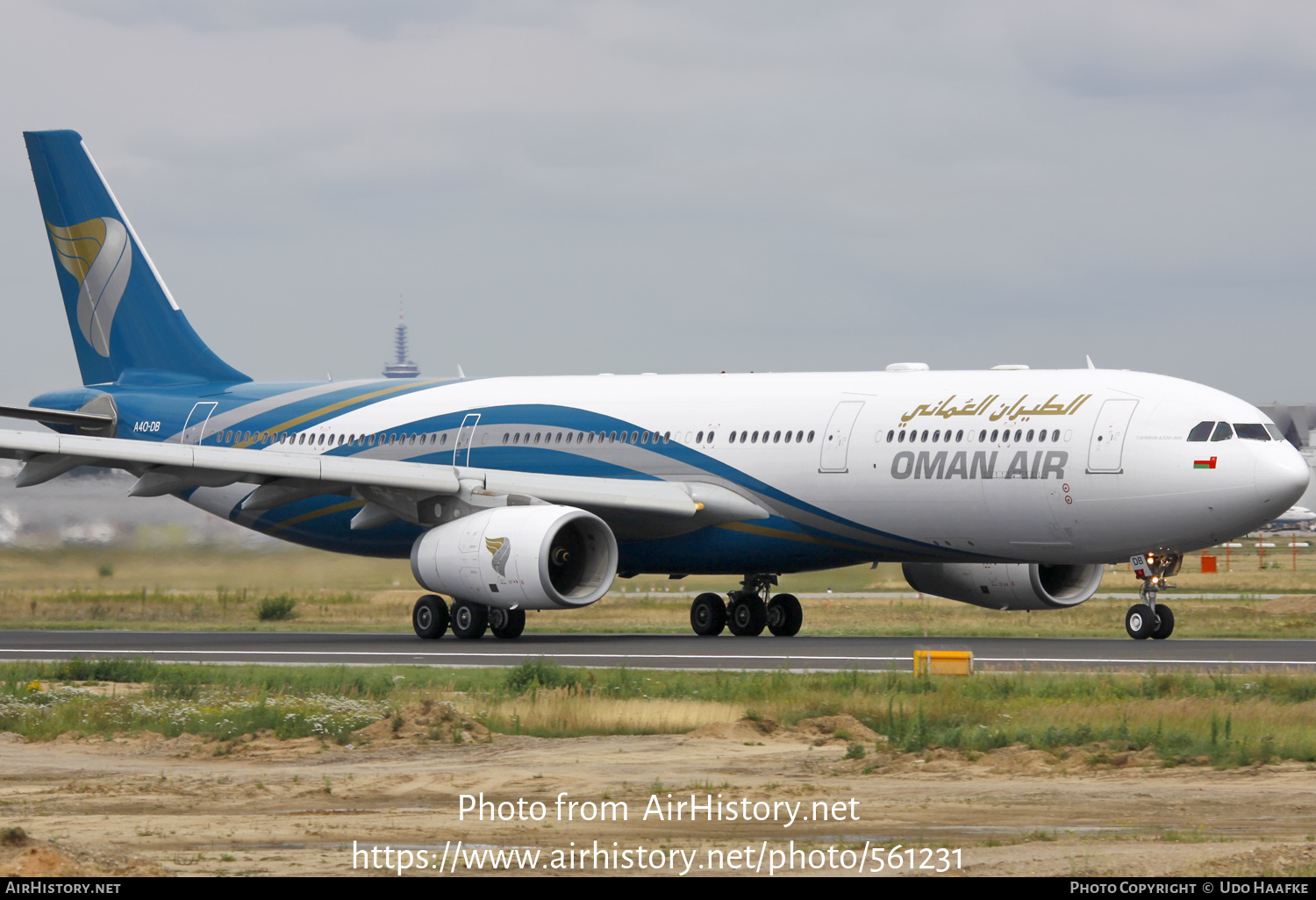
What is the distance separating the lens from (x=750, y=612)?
30.9 meters

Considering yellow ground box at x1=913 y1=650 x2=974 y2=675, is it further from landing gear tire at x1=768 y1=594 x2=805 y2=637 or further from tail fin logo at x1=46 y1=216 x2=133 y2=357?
tail fin logo at x1=46 y1=216 x2=133 y2=357

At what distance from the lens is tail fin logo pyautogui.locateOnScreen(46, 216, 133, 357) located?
36875mm

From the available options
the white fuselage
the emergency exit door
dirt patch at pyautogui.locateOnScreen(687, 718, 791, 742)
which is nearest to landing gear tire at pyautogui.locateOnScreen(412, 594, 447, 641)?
the white fuselage

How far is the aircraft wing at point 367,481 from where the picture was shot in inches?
1118

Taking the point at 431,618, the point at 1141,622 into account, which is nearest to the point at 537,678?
the point at 431,618

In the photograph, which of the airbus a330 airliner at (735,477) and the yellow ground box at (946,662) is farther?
the airbus a330 airliner at (735,477)

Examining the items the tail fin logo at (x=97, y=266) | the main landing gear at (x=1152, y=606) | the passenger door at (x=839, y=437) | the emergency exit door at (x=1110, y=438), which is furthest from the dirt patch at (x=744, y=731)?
the tail fin logo at (x=97, y=266)

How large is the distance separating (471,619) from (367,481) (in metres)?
2.81

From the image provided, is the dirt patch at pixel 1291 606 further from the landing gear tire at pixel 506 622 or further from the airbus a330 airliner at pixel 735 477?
the landing gear tire at pixel 506 622

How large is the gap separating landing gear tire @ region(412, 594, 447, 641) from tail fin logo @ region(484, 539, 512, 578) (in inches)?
103

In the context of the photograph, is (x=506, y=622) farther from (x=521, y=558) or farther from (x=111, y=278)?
(x=111, y=278)

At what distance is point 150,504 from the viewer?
36.0 meters

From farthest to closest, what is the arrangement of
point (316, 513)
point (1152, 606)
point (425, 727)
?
point (316, 513) < point (1152, 606) < point (425, 727)

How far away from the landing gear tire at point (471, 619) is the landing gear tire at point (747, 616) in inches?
177
